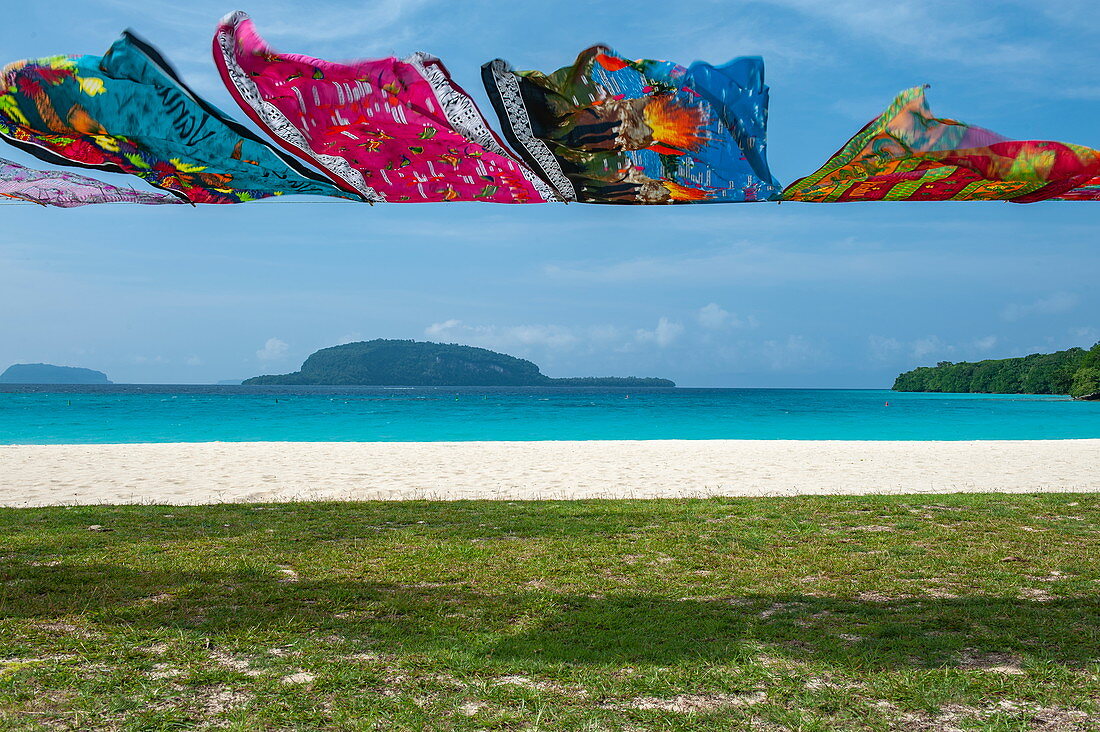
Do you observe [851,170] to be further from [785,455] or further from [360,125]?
[785,455]

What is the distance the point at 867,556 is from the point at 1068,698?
3.38 m

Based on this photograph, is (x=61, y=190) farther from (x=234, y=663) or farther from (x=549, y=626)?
(x=549, y=626)

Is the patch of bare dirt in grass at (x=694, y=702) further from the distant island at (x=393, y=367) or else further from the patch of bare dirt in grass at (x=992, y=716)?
the distant island at (x=393, y=367)

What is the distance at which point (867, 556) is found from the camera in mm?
7141

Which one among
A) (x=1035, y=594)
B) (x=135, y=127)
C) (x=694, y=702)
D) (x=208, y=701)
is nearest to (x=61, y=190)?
(x=135, y=127)

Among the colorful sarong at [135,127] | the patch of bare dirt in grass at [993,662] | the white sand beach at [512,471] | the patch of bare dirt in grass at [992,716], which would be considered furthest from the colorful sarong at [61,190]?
the white sand beach at [512,471]

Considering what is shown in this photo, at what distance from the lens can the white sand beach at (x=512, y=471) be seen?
12375 mm

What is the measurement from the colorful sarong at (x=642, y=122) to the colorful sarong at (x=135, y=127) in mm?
1502

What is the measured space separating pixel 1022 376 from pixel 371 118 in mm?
153304

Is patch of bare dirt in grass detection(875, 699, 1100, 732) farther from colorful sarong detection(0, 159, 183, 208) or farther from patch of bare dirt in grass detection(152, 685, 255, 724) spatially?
colorful sarong detection(0, 159, 183, 208)

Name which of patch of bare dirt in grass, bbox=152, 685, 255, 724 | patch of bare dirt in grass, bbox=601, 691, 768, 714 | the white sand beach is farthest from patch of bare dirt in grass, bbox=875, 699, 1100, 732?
the white sand beach

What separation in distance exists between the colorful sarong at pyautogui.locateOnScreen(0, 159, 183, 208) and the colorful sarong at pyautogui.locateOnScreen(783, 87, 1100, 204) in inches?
168

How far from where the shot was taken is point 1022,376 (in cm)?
13362

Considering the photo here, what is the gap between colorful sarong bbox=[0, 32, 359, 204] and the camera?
13.1 ft
